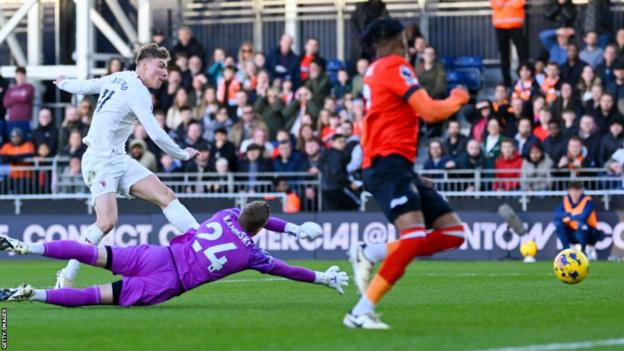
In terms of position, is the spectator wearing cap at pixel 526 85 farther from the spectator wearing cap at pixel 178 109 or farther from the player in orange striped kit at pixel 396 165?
the player in orange striped kit at pixel 396 165

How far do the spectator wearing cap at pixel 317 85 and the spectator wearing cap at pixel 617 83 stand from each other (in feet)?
18.6

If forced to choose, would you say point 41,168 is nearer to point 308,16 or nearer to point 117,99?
point 308,16

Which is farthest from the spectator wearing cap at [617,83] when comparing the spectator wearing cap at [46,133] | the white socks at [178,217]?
the white socks at [178,217]

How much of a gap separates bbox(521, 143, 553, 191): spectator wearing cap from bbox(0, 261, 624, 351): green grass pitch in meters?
8.46

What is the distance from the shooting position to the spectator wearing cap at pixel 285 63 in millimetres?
30031

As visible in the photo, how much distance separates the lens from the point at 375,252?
11344mm

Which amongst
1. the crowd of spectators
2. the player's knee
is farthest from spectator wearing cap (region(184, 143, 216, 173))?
the player's knee

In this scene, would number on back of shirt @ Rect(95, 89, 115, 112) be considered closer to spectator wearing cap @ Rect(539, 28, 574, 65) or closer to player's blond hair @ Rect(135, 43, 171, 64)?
player's blond hair @ Rect(135, 43, 171, 64)

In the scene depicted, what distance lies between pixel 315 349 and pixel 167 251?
138 inches

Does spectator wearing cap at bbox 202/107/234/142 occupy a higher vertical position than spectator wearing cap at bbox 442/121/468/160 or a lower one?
higher

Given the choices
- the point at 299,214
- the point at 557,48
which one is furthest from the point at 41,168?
the point at 557,48

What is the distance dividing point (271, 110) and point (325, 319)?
17510 millimetres

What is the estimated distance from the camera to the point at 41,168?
29.1 m

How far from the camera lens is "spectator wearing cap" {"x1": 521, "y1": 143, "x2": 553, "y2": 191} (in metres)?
26.1
